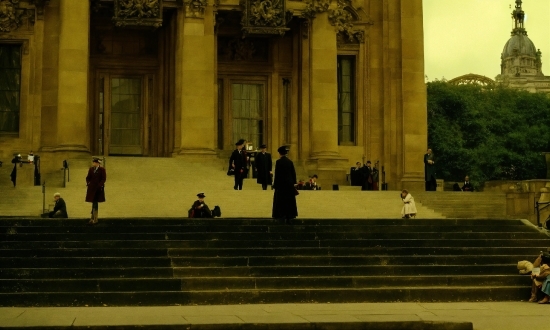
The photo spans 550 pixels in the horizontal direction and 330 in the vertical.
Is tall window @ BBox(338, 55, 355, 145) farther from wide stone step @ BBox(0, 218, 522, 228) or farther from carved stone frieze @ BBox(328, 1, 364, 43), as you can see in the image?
wide stone step @ BBox(0, 218, 522, 228)

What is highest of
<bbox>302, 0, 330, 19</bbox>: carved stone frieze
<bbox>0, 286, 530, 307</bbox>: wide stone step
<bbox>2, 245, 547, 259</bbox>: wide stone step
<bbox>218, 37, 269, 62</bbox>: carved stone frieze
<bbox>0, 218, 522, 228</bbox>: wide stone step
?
<bbox>302, 0, 330, 19</bbox>: carved stone frieze

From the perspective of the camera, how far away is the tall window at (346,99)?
43.4 meters

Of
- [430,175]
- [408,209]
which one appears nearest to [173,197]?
[408,209]

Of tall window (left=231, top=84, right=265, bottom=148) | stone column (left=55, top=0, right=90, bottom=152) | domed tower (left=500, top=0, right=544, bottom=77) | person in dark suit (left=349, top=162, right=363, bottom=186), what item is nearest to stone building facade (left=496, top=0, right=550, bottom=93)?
domed tower (left=500, top=0, right=544, bottom=77)

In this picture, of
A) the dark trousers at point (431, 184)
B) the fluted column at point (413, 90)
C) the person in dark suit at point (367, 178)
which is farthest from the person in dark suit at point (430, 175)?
the fluted column at point (413, 90)

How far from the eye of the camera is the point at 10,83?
40.2m

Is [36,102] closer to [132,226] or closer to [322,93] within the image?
[322,93]

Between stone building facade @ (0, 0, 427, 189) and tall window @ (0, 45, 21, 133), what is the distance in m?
0.04

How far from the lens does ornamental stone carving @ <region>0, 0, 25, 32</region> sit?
3943 cm

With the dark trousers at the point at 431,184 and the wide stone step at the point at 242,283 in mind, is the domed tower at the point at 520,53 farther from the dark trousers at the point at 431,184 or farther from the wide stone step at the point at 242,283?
the wide stone step at the point at 242,283

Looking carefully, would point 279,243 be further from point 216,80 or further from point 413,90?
point 413,90

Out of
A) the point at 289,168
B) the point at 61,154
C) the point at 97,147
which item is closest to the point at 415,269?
the point at 289,168

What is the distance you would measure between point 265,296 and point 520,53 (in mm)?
145217

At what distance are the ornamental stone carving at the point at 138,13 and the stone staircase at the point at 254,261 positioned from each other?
53.4 feet
